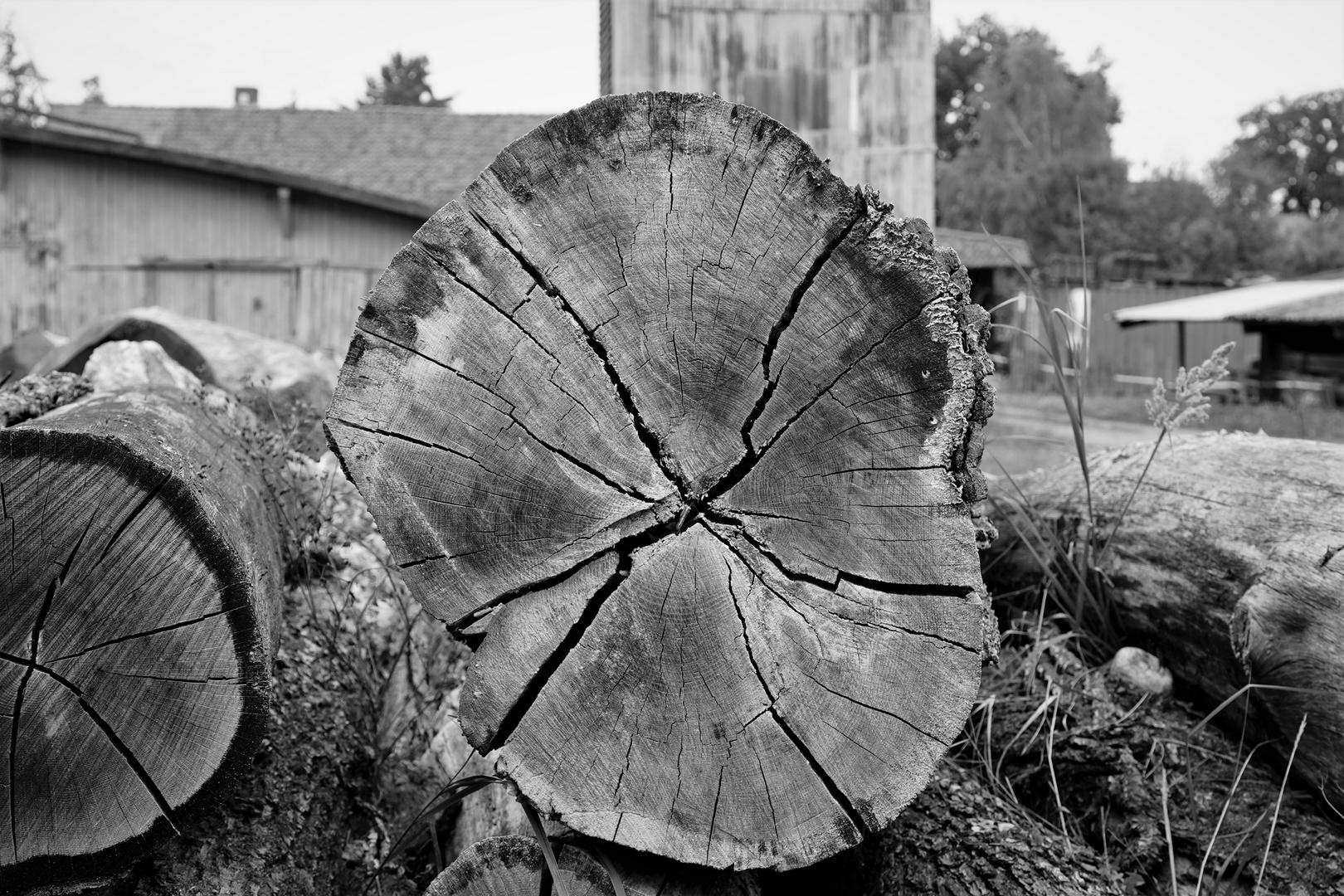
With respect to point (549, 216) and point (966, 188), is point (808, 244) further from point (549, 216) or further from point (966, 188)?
point (966, 188)

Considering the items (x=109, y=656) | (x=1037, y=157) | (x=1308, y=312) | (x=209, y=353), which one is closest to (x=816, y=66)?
(x=209, y=353)

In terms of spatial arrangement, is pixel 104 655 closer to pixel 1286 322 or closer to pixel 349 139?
pixel 349 139

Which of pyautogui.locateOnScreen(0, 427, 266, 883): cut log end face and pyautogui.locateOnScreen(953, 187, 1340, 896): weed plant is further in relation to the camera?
pyautogui.locateOnScreen(953, 187, 1340, 896): weed plant

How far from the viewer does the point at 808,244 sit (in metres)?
1.84

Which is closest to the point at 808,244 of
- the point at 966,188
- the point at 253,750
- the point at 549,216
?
the point at 549,216

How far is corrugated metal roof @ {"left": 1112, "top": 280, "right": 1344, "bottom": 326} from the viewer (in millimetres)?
18797

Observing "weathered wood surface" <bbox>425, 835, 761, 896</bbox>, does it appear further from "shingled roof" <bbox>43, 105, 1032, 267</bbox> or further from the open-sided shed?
the open-sided shed

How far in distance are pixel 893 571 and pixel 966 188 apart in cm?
5226

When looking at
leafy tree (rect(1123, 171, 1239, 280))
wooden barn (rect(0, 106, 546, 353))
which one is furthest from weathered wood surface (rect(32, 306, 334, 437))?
leafy tree (rect(1123, 171, 1239, 280))

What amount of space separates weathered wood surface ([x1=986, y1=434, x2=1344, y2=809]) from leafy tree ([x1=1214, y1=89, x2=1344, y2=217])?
68903 millimetres

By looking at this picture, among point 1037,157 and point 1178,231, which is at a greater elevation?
point 1037,157

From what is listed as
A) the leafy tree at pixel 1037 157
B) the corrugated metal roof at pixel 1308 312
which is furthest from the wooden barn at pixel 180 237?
the leafy tree at pixel 1037 157

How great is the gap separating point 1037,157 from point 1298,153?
30535 millimetres

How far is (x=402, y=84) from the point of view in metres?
64.7
